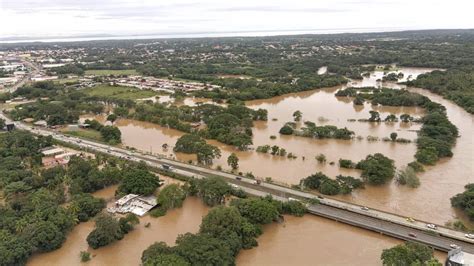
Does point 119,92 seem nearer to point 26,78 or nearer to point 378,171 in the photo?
point 26,78

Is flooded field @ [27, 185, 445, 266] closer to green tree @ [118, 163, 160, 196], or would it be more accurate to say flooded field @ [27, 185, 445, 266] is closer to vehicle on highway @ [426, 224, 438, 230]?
vehicle on highway @ [426, 224, 438, 230]

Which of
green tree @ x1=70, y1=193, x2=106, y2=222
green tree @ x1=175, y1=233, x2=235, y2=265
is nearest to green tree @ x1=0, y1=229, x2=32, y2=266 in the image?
green tree @ x1=70, y1=193, x2=106, y2=222

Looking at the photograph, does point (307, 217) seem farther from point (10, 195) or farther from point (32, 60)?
point (32, 60)

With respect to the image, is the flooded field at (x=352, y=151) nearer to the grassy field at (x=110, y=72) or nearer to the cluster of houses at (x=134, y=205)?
the cluster of houses at (x=134, y=205)

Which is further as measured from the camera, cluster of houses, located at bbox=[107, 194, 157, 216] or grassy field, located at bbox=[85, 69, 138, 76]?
grassy field, located at bbox=[85, 69, 138, 76]

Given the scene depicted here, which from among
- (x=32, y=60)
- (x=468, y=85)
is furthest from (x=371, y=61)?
(x=32, y=60)

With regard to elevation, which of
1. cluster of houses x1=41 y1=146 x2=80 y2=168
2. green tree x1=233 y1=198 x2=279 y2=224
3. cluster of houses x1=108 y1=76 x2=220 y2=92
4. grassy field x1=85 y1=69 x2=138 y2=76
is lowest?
grassy field x1=85 y1=69 x2=138 y2=76

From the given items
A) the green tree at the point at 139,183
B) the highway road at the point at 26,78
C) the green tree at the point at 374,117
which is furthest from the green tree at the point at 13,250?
the highway road at the point at 26,78
